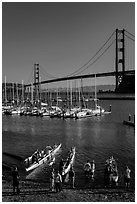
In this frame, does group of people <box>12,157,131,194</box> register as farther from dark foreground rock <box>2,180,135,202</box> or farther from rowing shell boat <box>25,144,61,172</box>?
rowing shell boat <box>25,144,61,172</box>

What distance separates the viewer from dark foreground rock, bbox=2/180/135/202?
5.93 metres

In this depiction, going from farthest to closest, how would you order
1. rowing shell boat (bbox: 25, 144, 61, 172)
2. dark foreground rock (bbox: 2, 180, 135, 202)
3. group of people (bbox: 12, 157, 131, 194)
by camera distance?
rowing shell boat (bbox: 25, 144, 61, 172) < group of people (bbox: 12, 157, 131, 194) < dark foreground rock (bbox: 2, 180, 135, 202)

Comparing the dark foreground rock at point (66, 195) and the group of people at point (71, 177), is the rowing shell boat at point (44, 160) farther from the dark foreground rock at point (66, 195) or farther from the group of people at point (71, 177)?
the dark foreground rock at point (66, 195)

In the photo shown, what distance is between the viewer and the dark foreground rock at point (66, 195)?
19.5ft

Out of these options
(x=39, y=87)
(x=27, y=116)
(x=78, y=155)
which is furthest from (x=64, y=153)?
(x=39, y=87)

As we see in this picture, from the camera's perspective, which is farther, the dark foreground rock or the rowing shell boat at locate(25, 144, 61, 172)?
the rowing shell boat at locate(25, 144, 61, 172)

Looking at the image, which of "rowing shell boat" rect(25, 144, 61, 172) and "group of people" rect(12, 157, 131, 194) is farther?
"rowing shell boat" rect(25, 144, 61, 172)

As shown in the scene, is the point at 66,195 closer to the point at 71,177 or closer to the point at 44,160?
the point at 71,177

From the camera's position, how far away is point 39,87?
5425cm

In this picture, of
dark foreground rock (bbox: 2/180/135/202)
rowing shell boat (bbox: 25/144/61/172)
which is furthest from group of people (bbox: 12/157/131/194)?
rowing shell boat (bbox: 25/144/61/172)

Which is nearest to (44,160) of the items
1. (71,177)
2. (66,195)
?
(71,177)

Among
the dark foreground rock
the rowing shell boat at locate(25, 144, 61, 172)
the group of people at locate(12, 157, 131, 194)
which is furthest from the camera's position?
the rowing shell boat at locate(25, 144, 61, 172)

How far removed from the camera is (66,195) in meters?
6.18

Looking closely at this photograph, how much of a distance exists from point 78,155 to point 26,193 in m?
5.11
